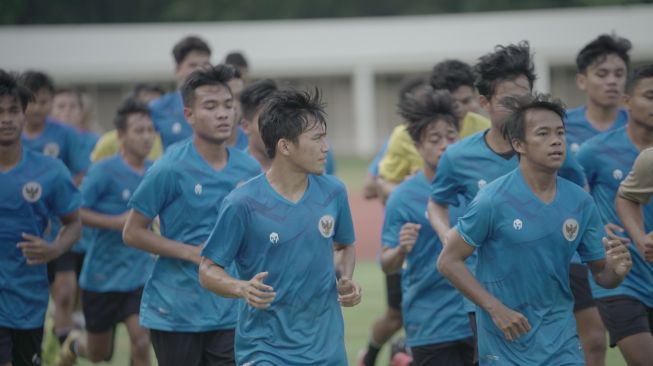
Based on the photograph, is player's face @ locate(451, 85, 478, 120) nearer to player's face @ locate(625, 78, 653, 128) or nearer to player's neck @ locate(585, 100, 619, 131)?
player's neck @ locate(585, 100, 619, 131)

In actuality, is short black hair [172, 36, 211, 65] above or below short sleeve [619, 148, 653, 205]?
above

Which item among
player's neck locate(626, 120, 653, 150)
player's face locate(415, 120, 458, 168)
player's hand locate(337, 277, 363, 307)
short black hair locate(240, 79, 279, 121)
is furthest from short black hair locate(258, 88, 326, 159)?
player's neck locate(626, 120, 653, 150)

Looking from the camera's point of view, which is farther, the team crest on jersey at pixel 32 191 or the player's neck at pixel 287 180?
the team crest on jersey at pixel 32 191

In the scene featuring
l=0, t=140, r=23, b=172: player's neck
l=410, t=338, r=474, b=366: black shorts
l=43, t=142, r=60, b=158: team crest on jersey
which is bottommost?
l=410, t=338, r=474, b=366: black shorts

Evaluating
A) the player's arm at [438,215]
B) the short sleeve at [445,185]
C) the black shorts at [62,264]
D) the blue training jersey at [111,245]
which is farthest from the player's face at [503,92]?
the black shorts at [62,264]

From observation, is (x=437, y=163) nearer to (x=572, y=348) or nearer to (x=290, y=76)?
(x=572, y=348)

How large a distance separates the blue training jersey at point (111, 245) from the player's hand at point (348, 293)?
3571mm

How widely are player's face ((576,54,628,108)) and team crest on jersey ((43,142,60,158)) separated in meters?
4.95

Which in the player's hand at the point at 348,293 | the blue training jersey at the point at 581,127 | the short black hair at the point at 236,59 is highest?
the short black hair at the point at 236,59

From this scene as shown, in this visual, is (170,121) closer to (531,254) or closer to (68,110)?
(68,110)

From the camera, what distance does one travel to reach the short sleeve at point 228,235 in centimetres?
594

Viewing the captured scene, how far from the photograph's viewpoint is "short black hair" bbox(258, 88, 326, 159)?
6117 millimetres

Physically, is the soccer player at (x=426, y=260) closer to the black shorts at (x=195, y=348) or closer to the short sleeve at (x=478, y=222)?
the black shorts at (x=195, y=348)

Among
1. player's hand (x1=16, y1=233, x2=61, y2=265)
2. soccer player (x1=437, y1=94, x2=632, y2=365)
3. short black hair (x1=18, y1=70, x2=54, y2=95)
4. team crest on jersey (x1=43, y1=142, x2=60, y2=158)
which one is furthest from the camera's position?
short black hair (x1=18, y1=70, x2=54, y2=95)
